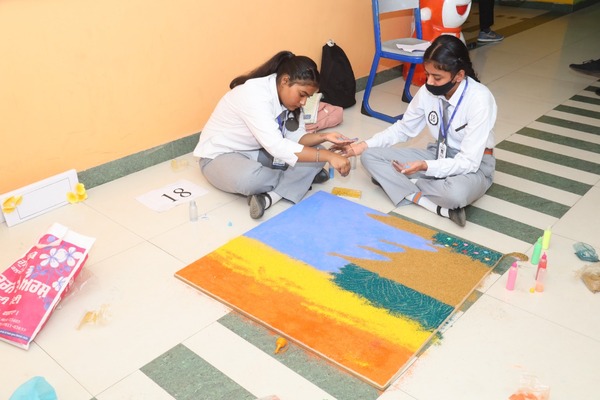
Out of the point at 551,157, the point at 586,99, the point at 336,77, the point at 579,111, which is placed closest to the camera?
the point at 551,157

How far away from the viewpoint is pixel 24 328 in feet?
6.57

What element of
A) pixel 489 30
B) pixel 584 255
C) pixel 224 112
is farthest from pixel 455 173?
pixel 489 30

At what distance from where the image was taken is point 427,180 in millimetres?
2922

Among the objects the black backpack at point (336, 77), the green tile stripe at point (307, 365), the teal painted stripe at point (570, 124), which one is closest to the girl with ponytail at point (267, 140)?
the green tile stripe at point (307, 365)

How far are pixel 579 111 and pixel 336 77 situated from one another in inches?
72.9

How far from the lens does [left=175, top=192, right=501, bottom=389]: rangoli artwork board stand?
2.01 m

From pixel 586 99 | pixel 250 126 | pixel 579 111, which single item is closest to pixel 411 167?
pixel 250 126

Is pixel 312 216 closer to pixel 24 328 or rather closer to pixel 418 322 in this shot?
pixel 418 322

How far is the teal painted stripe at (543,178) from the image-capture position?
10.4 feet

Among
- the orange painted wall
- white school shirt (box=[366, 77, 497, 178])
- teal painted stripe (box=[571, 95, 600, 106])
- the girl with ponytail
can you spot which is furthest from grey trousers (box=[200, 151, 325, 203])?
teal painted stripe (box=[571, 95, 600, 106])

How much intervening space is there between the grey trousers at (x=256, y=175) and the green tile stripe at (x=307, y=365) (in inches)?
35.3

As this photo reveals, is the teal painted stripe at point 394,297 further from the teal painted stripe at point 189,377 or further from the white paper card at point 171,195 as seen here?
the white paper card at point 171,195

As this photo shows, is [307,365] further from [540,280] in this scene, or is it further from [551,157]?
[551,157]

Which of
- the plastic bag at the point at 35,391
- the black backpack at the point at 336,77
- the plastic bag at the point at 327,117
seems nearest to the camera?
the plastic bag at the point at 35,391
